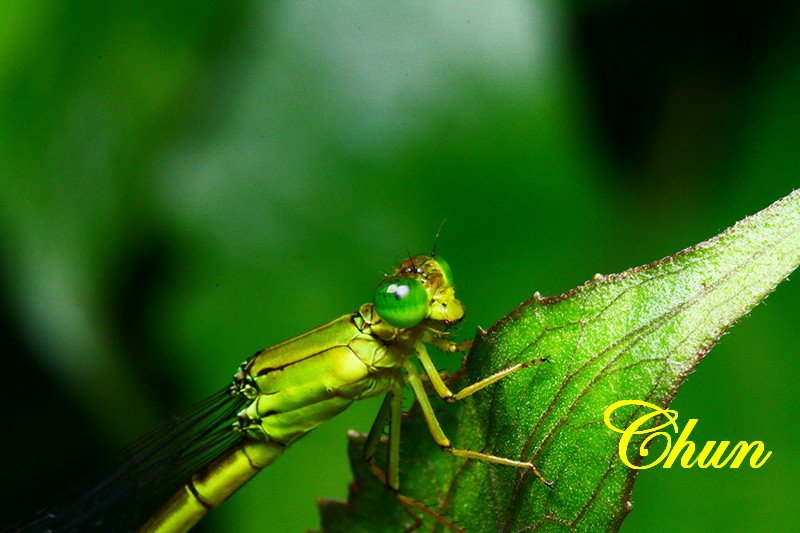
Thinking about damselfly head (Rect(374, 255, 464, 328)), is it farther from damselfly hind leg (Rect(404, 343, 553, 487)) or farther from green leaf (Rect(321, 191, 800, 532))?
green leaf (Rect(321, 191, 800, 532))

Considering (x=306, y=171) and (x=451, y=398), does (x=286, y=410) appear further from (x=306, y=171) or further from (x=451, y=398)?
(x=306, y=171)

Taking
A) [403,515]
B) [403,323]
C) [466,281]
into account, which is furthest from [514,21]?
[403,515]

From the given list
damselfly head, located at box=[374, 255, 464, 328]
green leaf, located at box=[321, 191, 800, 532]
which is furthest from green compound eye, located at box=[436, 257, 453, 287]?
green leaf, located at box=[321, 191, 800, 532]

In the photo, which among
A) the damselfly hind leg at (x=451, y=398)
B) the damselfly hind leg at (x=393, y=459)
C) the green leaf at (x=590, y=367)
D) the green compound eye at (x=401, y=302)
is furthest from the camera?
the green compound eye at (x=401, y=302)

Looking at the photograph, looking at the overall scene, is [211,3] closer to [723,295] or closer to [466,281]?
[466,281]

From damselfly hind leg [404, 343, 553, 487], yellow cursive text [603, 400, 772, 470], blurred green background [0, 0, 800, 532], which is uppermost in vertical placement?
blurred green background [0, 0, 800, 532]

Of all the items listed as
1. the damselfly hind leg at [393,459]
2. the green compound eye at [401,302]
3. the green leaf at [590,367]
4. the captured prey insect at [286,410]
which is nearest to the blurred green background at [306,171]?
the captured prey insect at [286,410]

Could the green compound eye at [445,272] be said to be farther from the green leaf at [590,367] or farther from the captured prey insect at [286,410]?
the green leaf at [590,367]

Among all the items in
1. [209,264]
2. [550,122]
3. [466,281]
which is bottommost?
[466,281]
